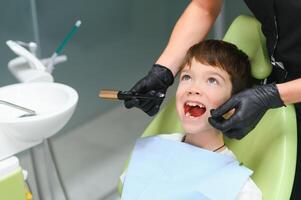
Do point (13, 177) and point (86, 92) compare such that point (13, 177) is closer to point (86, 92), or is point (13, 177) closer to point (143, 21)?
point (86, 92)

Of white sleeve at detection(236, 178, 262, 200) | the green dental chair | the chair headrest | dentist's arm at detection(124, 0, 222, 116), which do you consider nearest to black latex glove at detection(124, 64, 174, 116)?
dentist's arm at detection(124, 0, 222, 116)

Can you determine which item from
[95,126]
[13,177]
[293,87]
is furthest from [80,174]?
[293,87]

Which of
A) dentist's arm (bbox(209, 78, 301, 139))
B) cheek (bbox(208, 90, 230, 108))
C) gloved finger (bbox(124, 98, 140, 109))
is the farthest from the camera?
gloved finger (bbox(124, 98, 140, 109))

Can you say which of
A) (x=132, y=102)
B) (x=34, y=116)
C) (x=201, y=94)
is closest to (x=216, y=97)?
(x=201, y=94)

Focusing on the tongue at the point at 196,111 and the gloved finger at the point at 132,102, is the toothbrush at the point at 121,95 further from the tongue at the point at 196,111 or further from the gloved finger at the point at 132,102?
the tongue at the point at 196,111

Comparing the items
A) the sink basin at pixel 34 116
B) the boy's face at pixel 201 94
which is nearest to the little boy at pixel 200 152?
the boy's face at pixel 201 94

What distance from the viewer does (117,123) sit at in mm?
2596

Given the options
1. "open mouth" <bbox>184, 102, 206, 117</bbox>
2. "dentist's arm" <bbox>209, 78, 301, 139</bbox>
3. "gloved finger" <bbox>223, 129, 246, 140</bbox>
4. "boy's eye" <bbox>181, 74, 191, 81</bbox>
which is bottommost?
"gloved finger" <bbox>223, 129, 246, 140</bbox>

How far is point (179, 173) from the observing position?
1.21 m

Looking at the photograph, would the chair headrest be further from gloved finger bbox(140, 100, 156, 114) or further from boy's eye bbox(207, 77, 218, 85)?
gloved finger bbox(140, 100, 156, 114)

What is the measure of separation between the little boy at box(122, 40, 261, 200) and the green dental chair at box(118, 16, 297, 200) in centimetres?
4

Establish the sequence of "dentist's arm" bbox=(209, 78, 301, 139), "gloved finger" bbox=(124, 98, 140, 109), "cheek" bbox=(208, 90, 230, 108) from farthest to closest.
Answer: "gloved finger" bbox=(124, 98, 140, 109), "cheek" bbox=(208, 90, 230, 108), "dentist's arm" bbox=(209, 78, 301, 139)

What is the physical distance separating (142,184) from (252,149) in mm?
316

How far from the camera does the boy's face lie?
117 cm
